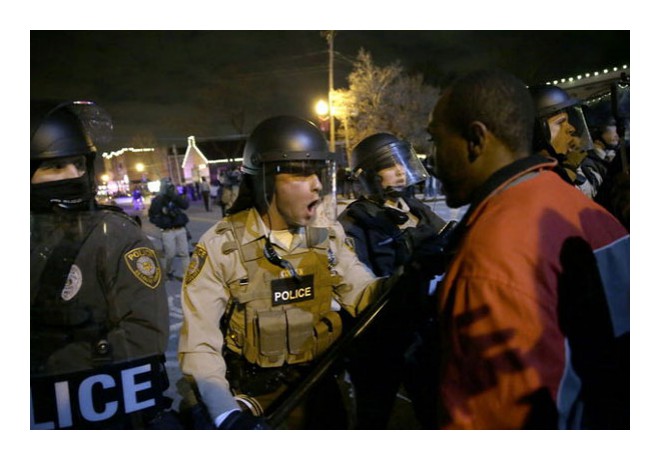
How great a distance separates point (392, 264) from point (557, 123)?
1.70 meters

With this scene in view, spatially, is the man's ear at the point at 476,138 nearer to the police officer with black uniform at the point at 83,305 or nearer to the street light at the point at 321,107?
the police officer with black uniform at the point at 83,305

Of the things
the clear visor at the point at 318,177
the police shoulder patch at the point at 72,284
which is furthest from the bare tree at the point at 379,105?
the police shoulder patch at the point at 72,284

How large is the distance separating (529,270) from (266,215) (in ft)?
4.55

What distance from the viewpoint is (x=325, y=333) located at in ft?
6.40

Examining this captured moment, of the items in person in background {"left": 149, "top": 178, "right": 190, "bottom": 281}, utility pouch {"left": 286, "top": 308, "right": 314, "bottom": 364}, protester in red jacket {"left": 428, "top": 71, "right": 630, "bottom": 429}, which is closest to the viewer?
protester in red jacket {"left": 428, "top": 71, "right": 630, "bottom": 429}

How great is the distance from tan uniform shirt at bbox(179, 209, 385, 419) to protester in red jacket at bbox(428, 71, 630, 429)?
37.5 inches

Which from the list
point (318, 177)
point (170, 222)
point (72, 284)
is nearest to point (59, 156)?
point (72, 284)

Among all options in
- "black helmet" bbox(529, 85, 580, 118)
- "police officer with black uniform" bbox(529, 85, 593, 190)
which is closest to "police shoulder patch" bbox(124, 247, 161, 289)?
"police officer with black uniform" bbox(529, 85, 593, 190)

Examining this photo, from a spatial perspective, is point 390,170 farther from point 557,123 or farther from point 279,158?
point 279,158

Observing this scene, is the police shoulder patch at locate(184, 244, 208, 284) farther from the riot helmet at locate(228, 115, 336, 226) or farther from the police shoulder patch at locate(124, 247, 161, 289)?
the riot helmet at locate(228, 115, 336, 226)

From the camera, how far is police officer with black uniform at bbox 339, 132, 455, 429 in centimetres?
167

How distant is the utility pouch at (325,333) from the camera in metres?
1.94

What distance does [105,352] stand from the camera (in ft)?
5.26

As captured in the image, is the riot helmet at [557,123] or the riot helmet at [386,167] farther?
the riot helmet at [386,167]
